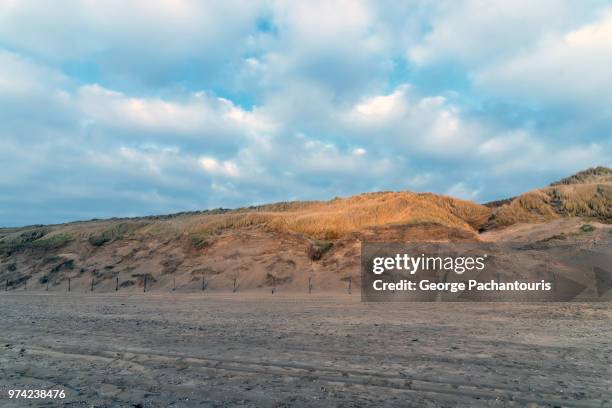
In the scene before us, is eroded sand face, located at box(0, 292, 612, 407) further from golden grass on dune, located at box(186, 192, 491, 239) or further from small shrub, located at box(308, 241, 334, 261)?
golden grass on dune, located at box(186, 192, 491, 239)

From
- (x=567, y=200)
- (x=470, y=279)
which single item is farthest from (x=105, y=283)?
(x=567, y=200)

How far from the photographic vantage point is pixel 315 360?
7.93 m

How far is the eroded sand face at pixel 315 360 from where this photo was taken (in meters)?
5.95

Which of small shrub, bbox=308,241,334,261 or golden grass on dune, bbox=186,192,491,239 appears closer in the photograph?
small shrub, bbox=308,241,334,261

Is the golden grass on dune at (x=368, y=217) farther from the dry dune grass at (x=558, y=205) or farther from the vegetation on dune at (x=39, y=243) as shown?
the vegetation on dune at (x=39, y=243)

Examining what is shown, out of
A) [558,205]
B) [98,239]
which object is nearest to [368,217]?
[558,205]

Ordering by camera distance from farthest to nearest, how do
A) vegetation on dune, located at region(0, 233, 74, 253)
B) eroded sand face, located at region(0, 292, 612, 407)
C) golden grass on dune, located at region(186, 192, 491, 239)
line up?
vegetation on dune, located at region(0, 233, 74, 253) → golden grass on dune, located at region(186, 192, 491, 239) → eroded sand face, located at region(0, 292, 612, 407)

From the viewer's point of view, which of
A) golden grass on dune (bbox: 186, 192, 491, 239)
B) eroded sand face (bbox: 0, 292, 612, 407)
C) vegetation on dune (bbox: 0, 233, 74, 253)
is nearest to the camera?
eroded sand face (bbox: 0, 292, 612, 407)

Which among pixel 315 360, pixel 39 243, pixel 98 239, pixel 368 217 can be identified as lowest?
pixel 315 360

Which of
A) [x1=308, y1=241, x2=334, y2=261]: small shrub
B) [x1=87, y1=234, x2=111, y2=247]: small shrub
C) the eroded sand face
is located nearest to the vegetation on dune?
[x1=87, y1=234, x2=111, y2=247]: small shrub

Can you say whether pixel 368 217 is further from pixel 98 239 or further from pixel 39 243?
pixel 39 243

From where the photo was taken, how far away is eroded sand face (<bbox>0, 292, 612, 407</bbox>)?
5949 millimetres

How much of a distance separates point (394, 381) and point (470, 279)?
64.7 feet

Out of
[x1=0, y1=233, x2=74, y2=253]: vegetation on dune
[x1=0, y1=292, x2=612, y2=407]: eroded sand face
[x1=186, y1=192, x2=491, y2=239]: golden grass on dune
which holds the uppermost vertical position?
[x1=186, y1=192, x2=491, y2=239]: golden grass on dune
